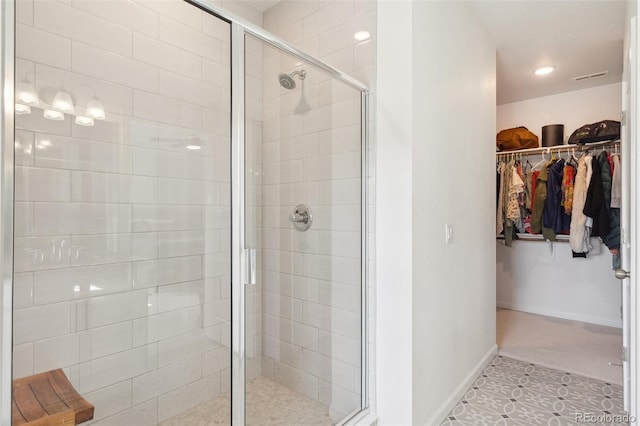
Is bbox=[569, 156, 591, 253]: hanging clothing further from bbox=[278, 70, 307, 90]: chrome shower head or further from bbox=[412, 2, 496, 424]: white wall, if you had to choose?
bbox=[278, 70, 307, 90]: chrome shower head

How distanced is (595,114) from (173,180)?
4.21m

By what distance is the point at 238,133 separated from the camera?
1357mm

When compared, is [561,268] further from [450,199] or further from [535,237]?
[450,199]

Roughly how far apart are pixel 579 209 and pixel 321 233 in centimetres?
297

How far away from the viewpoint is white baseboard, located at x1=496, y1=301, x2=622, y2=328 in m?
3.63

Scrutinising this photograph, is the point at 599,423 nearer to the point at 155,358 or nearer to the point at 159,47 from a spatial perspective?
the point at 155,358

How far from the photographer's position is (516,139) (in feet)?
13.0

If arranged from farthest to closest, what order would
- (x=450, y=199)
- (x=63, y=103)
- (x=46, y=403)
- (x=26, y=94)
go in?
(x=450, y=199)
(x=63, y=103)
(x=26, y=94)
(x=46, y=403)

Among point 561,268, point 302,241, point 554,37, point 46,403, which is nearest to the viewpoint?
point 46,403

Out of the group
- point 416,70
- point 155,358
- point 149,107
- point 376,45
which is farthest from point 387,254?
point 149,107

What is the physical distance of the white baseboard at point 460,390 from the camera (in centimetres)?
192

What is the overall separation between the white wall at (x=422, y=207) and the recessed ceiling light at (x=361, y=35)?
0.27 ft

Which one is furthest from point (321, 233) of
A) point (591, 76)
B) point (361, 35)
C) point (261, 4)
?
point (591, 76)

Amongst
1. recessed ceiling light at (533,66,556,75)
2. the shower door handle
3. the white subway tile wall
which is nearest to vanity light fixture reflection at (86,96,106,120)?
the white subway tile wall
